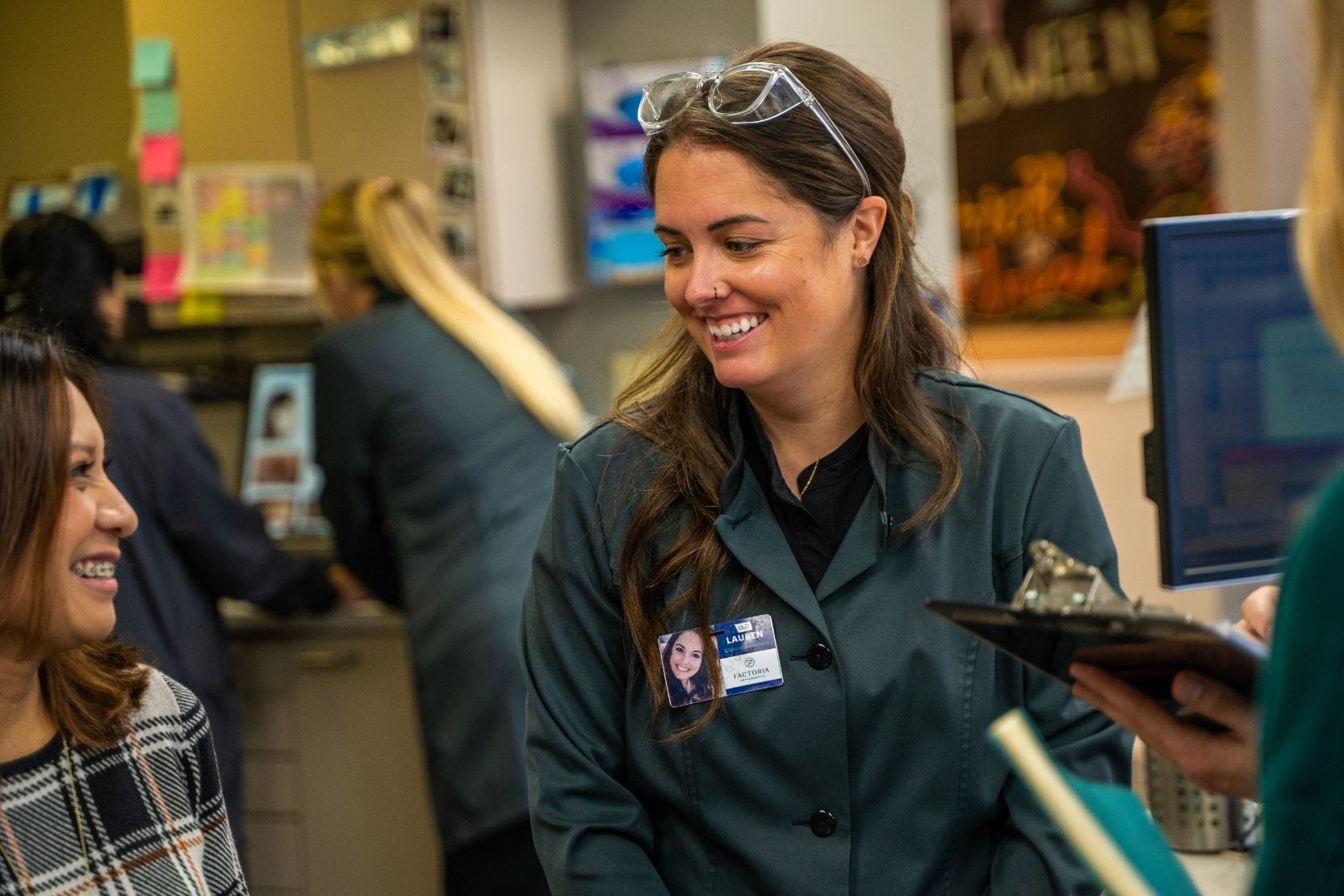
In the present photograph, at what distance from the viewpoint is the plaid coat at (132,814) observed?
4.79 ft

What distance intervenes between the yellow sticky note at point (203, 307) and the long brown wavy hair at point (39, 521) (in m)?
2.66

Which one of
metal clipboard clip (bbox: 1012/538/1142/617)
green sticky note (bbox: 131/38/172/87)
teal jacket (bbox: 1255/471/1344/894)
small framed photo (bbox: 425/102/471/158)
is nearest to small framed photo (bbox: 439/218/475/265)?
small framed photo (bbox: 425/102/471/158)

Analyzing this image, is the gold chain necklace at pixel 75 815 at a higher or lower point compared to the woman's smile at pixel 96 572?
lower

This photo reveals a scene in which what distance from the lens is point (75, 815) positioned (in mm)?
1495

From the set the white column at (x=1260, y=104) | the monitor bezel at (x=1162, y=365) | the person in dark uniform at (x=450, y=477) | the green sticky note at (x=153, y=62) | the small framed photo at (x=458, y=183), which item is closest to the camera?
the monitor bezel at (x=1162, y=365)

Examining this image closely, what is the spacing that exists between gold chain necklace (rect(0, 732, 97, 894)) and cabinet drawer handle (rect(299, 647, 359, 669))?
199 centimetres

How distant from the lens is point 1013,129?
21.8ft

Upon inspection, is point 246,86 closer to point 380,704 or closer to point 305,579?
point 305,579

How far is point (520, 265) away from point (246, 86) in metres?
0.92

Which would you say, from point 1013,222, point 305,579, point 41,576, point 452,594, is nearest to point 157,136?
point 305,579

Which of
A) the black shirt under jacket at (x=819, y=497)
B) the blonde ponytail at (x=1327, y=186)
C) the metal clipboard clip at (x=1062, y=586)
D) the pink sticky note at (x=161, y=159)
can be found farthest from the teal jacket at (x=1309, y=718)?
the pink sticky note at (x=161, y=159)

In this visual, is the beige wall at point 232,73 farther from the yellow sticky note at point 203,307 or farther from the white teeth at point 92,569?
A: the white teeth at point 92,569

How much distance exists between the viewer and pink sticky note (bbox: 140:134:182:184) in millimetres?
4184

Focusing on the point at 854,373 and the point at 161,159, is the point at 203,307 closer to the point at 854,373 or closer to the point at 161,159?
the point at 161,159
